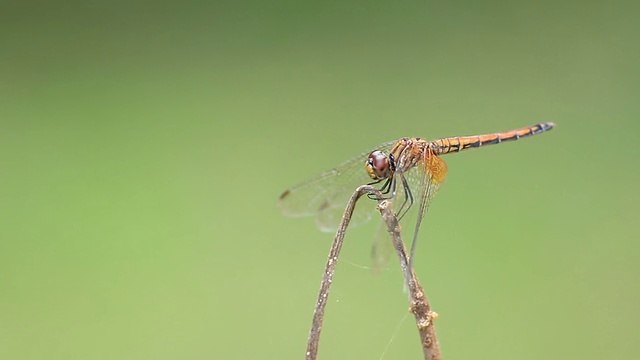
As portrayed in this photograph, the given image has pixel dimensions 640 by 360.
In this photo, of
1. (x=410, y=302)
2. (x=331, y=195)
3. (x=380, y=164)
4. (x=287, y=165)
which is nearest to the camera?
(x=410, y=302)

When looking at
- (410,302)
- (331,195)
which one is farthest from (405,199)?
(410,302)

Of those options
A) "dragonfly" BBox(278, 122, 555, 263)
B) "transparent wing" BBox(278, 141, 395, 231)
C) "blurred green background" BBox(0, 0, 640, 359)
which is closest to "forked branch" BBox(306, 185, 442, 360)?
"dragonfly" BBox(278, 122, 555, 263)

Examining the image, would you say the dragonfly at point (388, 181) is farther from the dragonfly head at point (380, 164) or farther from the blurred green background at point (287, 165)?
the blurred green background at point (287, 165)

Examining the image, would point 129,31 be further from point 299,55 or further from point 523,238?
point 523,238

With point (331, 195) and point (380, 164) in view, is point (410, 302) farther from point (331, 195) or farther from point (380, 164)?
point (331, 195)

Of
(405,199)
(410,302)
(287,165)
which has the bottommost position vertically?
(410,302)

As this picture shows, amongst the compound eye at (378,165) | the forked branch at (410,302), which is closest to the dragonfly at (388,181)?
the compound eye at (378,165)

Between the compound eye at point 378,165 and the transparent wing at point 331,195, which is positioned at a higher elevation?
the transparent wing at point 331,195

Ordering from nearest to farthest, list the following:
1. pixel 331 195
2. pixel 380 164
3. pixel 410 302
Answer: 1. pixel 410 302
2. pixel 380 164
3. pixel 331 195
